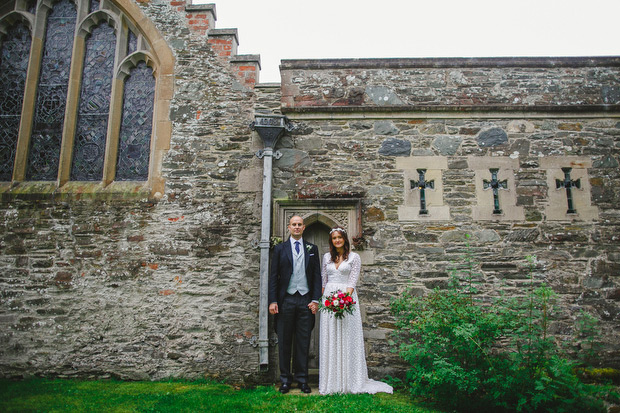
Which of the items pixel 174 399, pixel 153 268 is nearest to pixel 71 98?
pixel 153 268

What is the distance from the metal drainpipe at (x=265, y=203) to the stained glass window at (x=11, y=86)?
4.04 metres

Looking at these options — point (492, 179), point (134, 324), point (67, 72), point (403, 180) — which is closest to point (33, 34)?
point (67, 72)

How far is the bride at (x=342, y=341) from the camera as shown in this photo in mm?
5191

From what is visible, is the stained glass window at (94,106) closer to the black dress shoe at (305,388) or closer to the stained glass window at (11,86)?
the stained glass window at (11,86)

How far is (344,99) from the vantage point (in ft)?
22.5

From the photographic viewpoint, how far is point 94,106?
286 inches

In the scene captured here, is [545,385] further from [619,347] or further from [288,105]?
[288,105]

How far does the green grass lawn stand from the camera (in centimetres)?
453

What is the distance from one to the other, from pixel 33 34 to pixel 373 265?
678 centimetres

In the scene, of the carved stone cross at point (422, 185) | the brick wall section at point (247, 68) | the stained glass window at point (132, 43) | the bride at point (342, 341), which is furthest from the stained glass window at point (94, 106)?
the carved stone cross at point (422, 185)

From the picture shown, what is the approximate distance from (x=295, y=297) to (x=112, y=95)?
4537mm

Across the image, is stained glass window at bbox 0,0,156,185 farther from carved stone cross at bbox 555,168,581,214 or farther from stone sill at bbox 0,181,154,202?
carved stone cross at bbox 555,168,581,214

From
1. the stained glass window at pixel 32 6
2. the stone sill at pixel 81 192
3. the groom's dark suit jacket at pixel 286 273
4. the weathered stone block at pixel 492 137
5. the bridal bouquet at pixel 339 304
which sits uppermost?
the stained glass window at pixel 32 6

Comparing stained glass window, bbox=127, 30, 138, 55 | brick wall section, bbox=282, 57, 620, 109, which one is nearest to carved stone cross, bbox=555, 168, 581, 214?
brick wall section, bbox=282, 57, 620, 109
